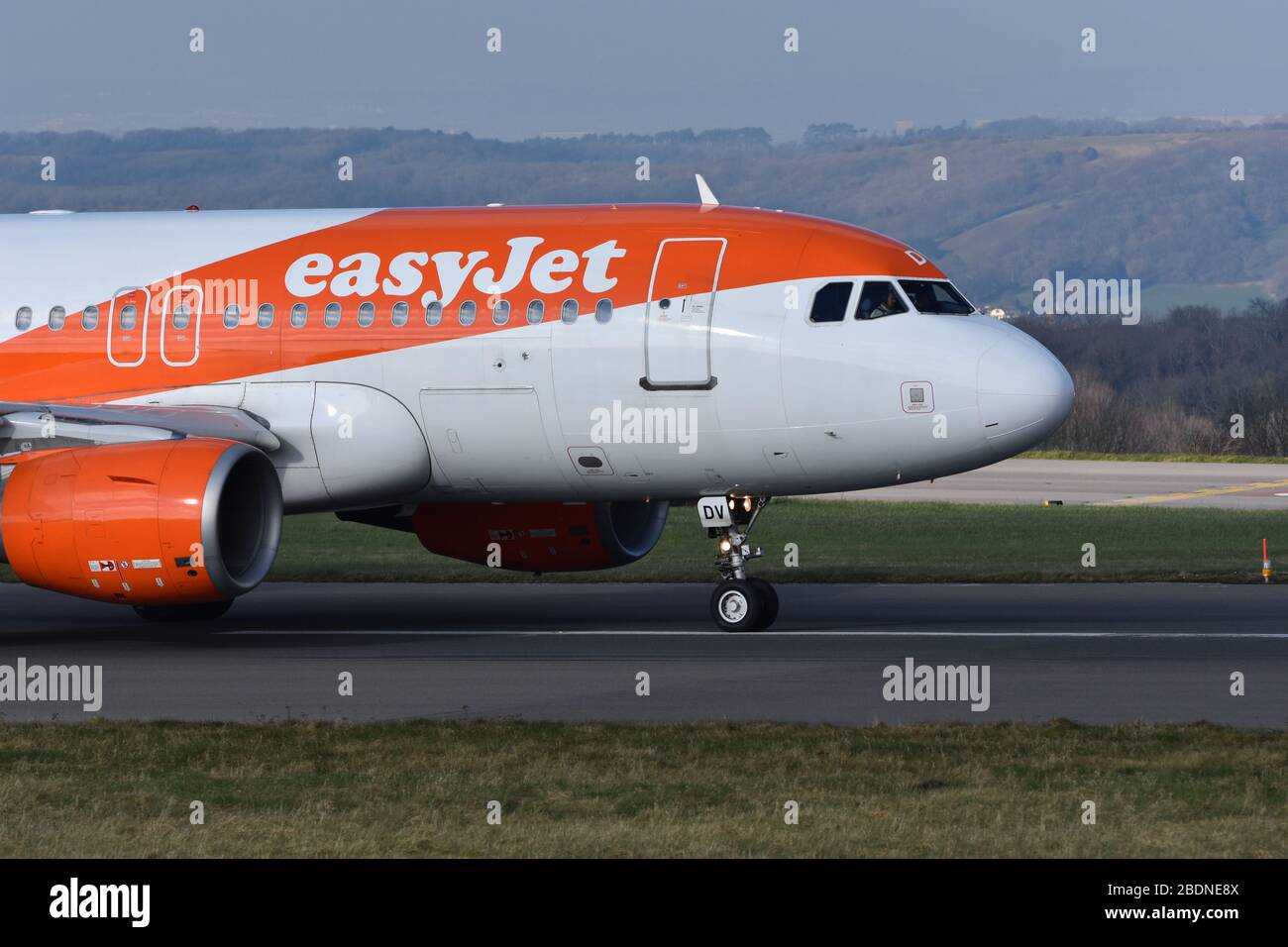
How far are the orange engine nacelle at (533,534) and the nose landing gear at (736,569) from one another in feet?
6.50

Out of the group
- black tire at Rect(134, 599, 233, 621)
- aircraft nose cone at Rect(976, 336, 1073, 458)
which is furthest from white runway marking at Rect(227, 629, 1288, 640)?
black tire at Rect(134, 599, 233, 621)

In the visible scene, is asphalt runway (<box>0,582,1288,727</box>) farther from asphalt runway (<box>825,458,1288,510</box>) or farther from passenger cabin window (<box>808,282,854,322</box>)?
asphalt runway (<box>825,458,1288,510</box>)

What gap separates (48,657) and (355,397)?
13.7 ft

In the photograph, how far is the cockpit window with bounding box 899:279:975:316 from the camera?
67.8 feet

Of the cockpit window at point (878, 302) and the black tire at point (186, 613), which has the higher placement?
the cockpit window at point (878, 302)

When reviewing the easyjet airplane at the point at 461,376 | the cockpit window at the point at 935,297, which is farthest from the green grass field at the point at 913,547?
the cockpit window at the point at 935,297

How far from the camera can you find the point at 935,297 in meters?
20.8

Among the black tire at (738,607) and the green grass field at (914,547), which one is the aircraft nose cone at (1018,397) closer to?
the black tire at (738,607)

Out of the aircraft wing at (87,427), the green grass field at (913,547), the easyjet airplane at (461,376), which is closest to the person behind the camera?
the easyjet airplane at (461,376)

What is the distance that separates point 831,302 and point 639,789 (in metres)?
8.72

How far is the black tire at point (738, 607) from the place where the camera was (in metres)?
21.7

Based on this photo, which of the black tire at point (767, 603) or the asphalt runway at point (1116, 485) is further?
the asphalt runway at point (1116, 485)

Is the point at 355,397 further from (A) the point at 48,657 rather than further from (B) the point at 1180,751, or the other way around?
(B) the point at 1180,751
